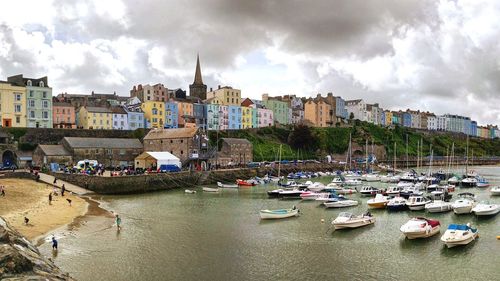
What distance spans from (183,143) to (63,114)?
37927mm

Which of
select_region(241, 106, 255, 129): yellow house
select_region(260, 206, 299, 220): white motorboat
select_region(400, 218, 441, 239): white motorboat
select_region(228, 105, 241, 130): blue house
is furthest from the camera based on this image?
select_region(241, 106, 255, 129): yellow house

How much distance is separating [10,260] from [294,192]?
141 ft

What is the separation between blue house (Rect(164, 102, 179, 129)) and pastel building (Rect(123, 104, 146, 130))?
6427 mm

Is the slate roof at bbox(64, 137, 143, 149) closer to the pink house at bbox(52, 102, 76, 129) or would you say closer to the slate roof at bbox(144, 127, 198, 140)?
the slate roof at bbox(144, 127, 198, 140)

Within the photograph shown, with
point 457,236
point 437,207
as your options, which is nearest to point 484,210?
point 437,207

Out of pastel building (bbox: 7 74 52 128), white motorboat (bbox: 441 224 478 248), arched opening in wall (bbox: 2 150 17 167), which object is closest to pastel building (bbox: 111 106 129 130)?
pastel building (bbox: 7 74 52 128)

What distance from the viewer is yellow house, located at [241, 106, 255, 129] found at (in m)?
127

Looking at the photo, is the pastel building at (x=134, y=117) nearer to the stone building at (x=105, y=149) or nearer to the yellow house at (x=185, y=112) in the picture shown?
the yellow house at (x=185, y=112)

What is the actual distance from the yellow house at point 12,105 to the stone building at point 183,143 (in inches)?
1000

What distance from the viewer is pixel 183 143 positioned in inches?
3179

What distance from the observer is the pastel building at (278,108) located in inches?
5576

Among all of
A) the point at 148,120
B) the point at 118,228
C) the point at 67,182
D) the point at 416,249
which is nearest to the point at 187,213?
the point at 118,228

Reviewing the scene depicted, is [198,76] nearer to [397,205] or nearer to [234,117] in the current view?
[234,117]

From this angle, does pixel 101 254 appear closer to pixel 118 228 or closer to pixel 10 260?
pixel 118 228
